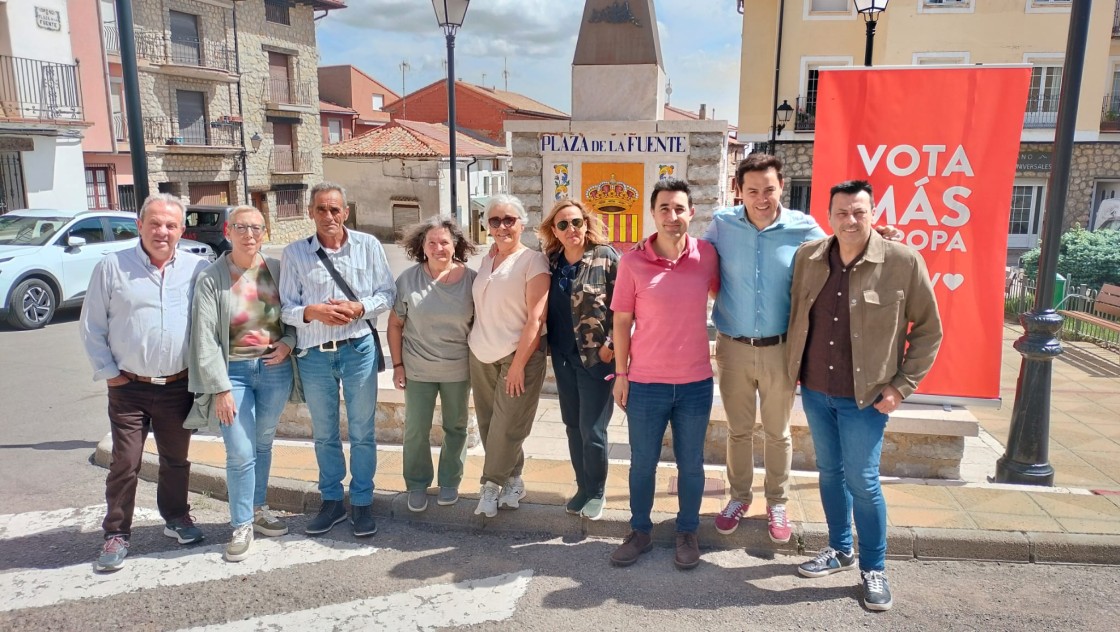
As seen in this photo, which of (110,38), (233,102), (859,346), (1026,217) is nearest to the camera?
(859,346)

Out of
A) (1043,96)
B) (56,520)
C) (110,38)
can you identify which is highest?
(110,38)

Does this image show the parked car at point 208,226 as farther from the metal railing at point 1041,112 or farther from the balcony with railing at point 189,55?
the metal railing at point 1041,112

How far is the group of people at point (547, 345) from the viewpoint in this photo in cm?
350

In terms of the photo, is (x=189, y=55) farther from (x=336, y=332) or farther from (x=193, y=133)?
(x=336, y=332)

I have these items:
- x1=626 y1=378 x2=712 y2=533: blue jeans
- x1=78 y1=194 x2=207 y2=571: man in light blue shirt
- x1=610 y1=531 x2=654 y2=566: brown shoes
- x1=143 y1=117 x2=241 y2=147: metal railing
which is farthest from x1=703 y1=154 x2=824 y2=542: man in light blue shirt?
x1=143 y1=117 x2=241 y2=147: metal railing

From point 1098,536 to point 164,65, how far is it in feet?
91.6

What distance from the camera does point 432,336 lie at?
411cm

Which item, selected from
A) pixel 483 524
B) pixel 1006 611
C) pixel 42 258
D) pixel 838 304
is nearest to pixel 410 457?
pixel 483 524

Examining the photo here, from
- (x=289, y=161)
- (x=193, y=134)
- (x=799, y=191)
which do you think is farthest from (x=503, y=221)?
(x=289, y=161)

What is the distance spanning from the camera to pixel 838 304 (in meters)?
3.47

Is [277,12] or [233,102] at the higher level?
[277,12]

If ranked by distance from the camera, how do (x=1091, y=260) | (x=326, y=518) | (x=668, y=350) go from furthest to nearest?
(x=1091, y=260)
(x=326, y=518)
(x=668, y=350)

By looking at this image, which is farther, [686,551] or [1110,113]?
[1110,113]

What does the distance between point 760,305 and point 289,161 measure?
29988 millimetres
